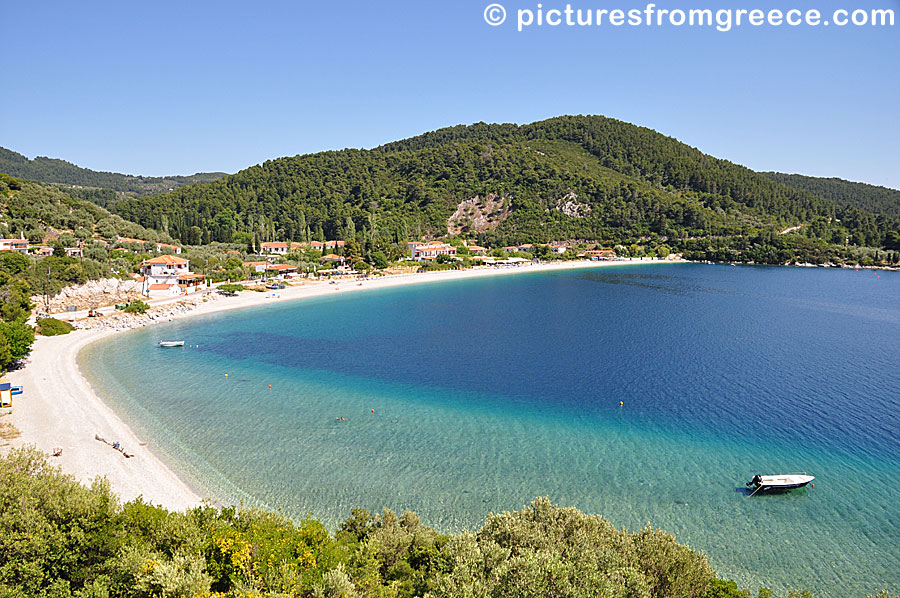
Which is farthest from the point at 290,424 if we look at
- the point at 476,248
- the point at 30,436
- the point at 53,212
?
the point at 476,248

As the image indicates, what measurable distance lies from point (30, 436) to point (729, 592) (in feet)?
95.4

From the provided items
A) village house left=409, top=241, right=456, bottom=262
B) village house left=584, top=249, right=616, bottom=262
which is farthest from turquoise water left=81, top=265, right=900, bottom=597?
village house left=584, top=249, right=616, bottom=262

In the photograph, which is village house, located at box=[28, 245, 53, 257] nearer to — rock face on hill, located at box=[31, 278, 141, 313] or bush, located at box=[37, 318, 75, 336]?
rock face on hill, located at box=[31, 278, 141, 313]

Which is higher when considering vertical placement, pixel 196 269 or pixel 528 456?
pixel 196 269

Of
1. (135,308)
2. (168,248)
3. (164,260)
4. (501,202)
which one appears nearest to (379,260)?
(168,248)

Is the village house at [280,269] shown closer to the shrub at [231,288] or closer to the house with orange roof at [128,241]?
the shrub at [231,288]

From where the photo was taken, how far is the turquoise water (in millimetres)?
17875

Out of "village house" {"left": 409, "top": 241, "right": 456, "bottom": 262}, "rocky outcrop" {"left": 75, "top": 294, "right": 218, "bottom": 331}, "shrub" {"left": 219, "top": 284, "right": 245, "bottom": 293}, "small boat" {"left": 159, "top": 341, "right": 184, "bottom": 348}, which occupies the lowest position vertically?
"small boat" {"left": 159, "top": 341, "right": 184, "bottom": 348}

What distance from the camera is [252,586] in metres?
9.85

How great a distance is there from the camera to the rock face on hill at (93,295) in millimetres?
52219

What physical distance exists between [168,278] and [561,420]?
212ft

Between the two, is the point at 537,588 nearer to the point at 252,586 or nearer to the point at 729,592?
the point at 729,592

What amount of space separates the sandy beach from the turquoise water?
1.05m

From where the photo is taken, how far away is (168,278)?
68750 mm
